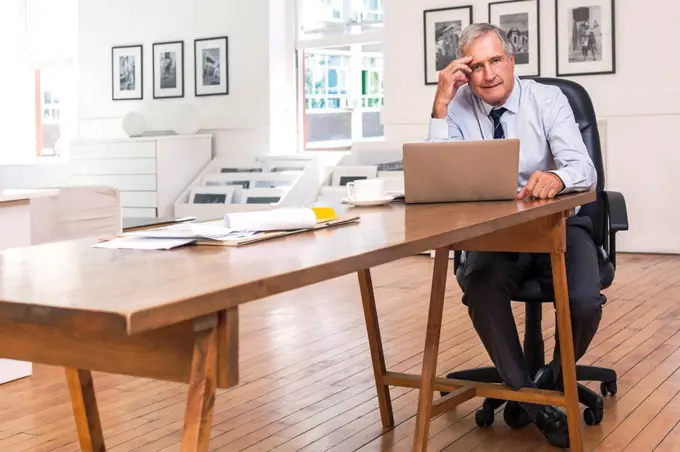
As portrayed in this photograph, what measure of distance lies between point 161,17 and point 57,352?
840cm

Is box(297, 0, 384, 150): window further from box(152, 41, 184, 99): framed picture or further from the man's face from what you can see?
the man's face

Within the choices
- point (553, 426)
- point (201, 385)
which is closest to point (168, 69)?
point (553, 426)

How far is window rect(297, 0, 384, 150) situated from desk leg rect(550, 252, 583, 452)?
6006mm

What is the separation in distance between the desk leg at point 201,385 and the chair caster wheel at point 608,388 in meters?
2.20

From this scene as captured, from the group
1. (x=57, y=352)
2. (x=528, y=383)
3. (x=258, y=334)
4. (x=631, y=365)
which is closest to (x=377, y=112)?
(x=258, y=334)

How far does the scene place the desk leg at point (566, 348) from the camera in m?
2.44

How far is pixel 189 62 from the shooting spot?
9.09 m

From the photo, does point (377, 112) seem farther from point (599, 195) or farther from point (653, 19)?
point (599, 195)

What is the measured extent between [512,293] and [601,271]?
0.35m

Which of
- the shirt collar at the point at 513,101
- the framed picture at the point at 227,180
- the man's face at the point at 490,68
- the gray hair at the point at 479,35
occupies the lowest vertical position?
the framed picture at the point at 227,180

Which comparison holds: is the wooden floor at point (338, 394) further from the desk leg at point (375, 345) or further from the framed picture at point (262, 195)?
the framed picture at point (262, 195)

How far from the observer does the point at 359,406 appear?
10.2 feet

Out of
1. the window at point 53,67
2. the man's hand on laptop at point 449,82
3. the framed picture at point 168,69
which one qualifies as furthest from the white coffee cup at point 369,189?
Result: the window at point 53,67

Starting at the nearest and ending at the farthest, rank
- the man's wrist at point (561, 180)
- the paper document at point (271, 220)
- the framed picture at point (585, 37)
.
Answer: the paper document at point (271, 220) → the man's wrist at point (561, 180) → the framed picture at point (585, 37)
